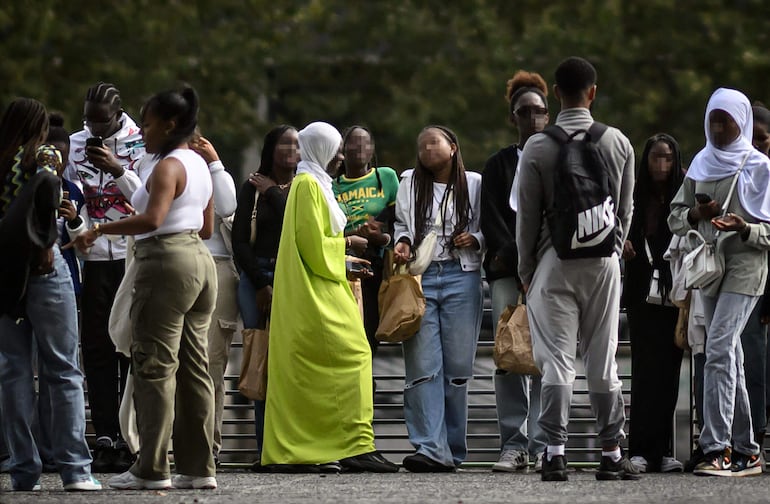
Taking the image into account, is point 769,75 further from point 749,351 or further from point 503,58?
point 749,351

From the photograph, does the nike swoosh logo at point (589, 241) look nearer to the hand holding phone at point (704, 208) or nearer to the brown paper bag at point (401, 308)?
the hand holding phone at point (704, 208)

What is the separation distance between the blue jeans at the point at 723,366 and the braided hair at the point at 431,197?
171 centimetres

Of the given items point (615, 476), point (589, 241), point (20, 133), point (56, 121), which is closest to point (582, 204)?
point (589, 241)

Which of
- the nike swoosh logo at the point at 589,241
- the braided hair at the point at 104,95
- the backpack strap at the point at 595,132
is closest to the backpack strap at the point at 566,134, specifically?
the backpack strap at the point at 595,132

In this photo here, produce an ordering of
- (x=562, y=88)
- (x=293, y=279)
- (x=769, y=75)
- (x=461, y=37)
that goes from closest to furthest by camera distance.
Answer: (x=562, y=88) → (x=293, y=279) → (x=769, y=75) → (x=461, y=37)

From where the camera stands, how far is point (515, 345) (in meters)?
11.3

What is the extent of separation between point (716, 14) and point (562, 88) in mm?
16884

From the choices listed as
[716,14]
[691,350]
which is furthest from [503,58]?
[691,350]

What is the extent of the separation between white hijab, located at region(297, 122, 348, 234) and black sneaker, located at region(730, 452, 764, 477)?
2.68 m

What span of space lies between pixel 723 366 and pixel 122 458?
3.63 meters

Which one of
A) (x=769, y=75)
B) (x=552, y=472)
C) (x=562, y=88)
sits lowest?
(x=552, y=472)

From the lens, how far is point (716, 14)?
2630cm

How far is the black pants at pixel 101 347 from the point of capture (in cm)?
1132

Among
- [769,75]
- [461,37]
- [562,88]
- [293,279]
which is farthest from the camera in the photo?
[461,37]
